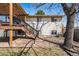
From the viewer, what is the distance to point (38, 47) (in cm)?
283

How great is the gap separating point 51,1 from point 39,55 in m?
0.88

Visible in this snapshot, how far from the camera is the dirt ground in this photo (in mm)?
2793

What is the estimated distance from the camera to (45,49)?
9.25 feet

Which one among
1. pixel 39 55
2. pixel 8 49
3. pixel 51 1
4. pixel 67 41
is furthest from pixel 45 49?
pixel 51 1

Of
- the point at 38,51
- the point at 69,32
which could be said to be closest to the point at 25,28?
the point at 38,51

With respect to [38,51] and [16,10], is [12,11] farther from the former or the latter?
[38,51]

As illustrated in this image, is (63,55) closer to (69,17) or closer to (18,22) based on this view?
(69,17)

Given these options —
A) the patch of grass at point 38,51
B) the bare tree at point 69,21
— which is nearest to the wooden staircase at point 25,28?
the patch of grass at point 38,51

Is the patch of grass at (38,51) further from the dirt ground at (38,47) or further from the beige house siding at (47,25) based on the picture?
the beige house siding at (47,25)

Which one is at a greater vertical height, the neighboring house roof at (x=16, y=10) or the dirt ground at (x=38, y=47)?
the neighboring house roof at (x=16, y=10)

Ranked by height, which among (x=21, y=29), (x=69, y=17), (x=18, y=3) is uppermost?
(x=18, y=3)

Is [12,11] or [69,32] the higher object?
[12,11]

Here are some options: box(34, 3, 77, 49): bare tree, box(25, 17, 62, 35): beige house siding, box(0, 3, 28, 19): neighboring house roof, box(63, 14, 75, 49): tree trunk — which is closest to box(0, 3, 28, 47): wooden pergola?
box(0, 3, 28, 19): neighboring house roof

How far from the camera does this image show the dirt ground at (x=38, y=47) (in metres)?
2.79
